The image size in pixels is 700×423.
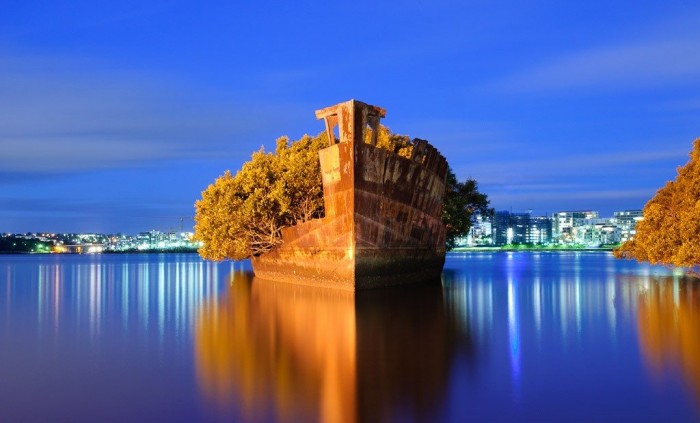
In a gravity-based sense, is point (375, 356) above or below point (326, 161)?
below

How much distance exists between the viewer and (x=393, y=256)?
1188 inches

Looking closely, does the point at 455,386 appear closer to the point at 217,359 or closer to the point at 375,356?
the point at 375,356

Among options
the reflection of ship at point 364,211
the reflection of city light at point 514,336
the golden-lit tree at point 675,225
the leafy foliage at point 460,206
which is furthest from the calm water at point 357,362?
the leafy foliage at point 460,206

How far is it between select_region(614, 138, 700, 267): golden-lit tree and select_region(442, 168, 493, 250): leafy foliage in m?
12.5

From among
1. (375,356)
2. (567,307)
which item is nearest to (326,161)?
(567,307)

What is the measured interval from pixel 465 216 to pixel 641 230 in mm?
15244

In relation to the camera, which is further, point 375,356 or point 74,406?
point 375,356

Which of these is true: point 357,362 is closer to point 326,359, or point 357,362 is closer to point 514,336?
point 326,359

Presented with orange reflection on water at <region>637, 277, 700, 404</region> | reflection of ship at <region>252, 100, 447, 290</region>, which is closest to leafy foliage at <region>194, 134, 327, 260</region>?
reflection of ship at <region>252, 100, 447, 290</region>

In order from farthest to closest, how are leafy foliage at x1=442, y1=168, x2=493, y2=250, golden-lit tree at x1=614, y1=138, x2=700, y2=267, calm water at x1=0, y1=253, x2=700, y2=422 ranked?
leafy foliage at x1=442, y1=168, x2=493, y2=250
golden-lit tree at x1=614, y1=138, x2=700, y2=267
calm water at x1=0, y1=253, x2=700, y2=422

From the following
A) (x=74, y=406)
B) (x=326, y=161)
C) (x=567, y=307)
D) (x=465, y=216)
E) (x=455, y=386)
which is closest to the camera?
(x=74, y=406)

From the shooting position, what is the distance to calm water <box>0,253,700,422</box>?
372 inches

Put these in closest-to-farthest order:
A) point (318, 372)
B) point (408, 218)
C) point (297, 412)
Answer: point (297, 412) → point (318, 372) → point (408, 218)

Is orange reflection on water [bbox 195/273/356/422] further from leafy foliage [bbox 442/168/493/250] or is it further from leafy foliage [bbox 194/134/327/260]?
leafy foliage [bbox 442/168/493/250]
